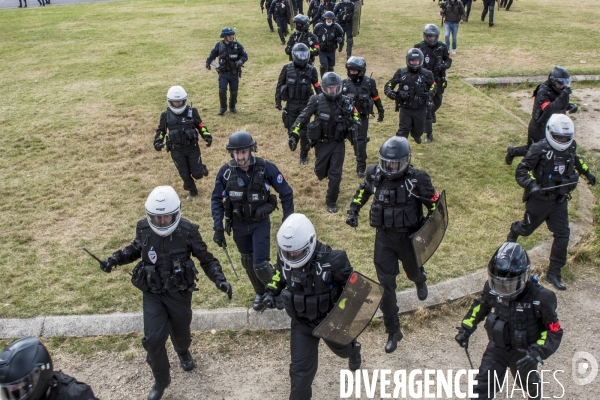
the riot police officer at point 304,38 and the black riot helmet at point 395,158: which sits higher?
the black riot helmet at point 395,158

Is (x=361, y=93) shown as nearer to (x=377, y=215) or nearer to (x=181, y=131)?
(x=181, y=131)

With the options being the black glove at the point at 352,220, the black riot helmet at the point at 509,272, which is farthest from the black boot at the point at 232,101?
the black riot helmet at the point at 509,272

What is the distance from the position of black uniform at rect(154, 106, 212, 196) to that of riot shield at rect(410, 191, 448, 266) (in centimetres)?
424

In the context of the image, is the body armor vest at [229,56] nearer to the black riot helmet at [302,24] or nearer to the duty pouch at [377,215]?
the black riot helmet at [302,24]

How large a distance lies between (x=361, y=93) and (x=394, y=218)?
13.9 feet

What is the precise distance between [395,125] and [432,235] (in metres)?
6.58

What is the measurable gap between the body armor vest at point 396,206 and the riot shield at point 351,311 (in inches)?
40.8

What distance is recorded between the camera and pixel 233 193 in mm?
Result: 6430

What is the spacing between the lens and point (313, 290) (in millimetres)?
5039

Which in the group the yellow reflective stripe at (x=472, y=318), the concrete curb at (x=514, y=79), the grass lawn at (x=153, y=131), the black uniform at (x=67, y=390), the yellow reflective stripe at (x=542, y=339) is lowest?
the grass lawn at (x=153, y=131)

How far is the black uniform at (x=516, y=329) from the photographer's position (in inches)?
185

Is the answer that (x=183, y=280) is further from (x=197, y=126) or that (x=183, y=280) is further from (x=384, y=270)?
(x=197, y=126)

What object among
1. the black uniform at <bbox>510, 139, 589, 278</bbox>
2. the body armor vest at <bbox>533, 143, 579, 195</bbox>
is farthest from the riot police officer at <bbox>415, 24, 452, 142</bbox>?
the body armor vest at <bbox>533, 143, 579, 195</bbox>

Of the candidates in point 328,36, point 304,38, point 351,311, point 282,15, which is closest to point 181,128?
point 351,311
